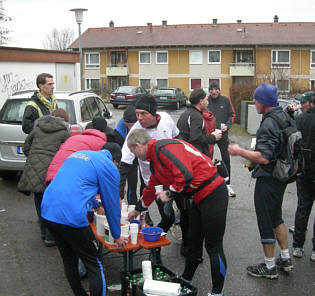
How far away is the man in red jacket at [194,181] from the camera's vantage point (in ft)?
12.1

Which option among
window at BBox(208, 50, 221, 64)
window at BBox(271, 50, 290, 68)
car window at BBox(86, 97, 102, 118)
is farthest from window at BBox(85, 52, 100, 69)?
car window at BBox(86, 97, 102, 118)

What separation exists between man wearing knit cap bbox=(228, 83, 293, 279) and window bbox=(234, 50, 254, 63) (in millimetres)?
44006

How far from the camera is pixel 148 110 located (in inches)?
198

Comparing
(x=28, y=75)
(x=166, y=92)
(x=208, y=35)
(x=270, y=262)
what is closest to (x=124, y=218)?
(x=270, y=262)

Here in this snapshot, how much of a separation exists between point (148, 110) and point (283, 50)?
1727 inches

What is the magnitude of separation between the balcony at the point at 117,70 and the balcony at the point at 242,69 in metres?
11.7

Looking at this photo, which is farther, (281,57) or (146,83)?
(146,83)

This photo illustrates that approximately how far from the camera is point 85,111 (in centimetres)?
880

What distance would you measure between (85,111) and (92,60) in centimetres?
4391

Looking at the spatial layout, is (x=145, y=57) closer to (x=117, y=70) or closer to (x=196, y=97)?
(x=117, y=70)

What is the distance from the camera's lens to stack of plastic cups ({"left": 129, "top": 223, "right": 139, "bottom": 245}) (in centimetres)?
417

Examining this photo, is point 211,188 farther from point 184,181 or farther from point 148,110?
point 148,110

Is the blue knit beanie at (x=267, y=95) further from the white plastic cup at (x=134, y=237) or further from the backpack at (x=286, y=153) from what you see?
the white plastic cup at (x=134, y=237)

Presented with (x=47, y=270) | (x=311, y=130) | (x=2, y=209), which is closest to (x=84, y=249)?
(x=47, y=270)
